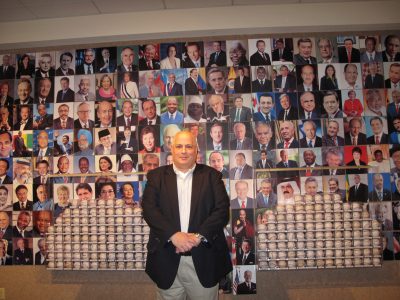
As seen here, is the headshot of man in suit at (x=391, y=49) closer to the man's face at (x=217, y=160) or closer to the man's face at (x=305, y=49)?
the man's face at (x=305, y=49)

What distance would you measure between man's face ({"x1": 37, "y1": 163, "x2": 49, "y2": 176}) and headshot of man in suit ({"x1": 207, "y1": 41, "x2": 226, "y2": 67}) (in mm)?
2041

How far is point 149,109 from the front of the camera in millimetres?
3420

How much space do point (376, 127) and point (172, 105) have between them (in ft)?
6.90

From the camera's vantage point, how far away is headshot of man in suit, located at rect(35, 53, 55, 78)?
11.7 ft

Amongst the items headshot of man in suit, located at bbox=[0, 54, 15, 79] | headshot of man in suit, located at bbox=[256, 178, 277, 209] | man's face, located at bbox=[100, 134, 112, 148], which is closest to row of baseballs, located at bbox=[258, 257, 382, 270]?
headshot of man in suit, located at bbox=[256, 178, 277, 209]

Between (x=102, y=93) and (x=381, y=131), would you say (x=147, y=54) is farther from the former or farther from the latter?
(x=381, y=131)

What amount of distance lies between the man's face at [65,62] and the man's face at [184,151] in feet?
6.35

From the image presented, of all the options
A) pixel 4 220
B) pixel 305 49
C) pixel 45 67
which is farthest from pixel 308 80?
pixel 4 220

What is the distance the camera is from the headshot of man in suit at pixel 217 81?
3400 mm

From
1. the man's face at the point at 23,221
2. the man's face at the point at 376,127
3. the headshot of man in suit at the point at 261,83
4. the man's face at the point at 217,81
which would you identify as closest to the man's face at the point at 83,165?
the man's face at the point at 23,221

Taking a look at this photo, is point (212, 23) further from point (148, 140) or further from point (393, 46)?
point (393, 46)

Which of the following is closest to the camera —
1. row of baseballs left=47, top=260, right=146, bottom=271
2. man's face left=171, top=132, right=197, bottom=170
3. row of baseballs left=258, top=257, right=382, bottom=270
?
man's face left=171, top=132, right=197, bottom=170

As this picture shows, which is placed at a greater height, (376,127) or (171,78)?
(171,78)

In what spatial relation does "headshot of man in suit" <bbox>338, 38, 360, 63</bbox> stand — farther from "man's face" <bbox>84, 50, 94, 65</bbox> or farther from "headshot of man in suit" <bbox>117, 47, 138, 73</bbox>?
"man's face" <bbox>84, 50, 94, 65</bbox>
